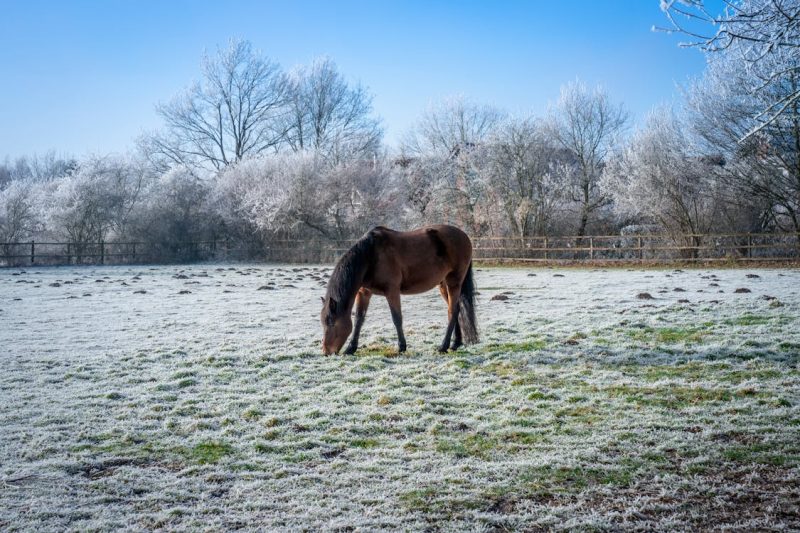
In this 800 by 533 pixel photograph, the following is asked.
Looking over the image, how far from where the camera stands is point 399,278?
25.8 feet

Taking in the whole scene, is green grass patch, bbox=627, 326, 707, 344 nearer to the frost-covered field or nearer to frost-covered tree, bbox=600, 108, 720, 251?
the frost-covered field

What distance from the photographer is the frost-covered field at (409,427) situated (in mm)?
3293

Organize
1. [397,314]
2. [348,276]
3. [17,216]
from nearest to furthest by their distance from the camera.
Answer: [348,276]
[397,314]
[17,216]

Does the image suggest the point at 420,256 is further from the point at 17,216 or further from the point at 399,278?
the point at 17,216

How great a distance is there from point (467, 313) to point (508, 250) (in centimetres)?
2221

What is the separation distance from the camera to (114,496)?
11.5 feet

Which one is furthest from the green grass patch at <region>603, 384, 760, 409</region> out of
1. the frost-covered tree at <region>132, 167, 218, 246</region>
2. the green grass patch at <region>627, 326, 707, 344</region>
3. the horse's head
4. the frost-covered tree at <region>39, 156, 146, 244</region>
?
the frost-covered tree at <region>39, 156, 146, 244</region>

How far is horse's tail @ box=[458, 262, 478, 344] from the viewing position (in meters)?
8.20

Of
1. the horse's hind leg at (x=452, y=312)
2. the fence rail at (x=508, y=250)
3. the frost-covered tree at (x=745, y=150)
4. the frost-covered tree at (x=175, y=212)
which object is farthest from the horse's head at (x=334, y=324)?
the frost-covered tree at (x=175, y=212)

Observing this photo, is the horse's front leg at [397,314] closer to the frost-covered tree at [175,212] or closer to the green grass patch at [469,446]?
the green grass patch at [469,446]

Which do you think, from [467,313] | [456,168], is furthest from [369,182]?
[467,313]

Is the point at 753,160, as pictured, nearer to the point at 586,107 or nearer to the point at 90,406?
the point at 586,107

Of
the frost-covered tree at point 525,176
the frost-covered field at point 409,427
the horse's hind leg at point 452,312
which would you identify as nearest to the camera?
the frost-covered field at point 409,427

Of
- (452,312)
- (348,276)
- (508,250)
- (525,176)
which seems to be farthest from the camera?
(525,176)
